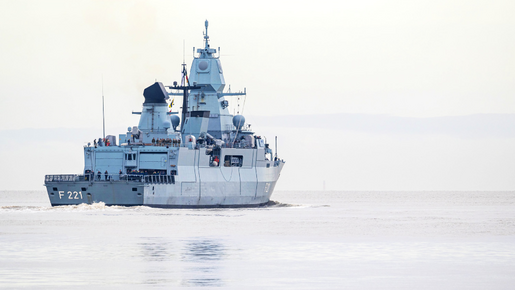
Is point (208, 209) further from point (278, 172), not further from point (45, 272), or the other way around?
point (45, 272)

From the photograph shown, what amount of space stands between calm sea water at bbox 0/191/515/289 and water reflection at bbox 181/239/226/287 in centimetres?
4

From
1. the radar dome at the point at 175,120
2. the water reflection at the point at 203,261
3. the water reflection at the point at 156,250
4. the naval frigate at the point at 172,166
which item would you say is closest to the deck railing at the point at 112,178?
the naval frigate at the point at 172,166

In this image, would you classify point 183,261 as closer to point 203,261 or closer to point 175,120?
point 203,261

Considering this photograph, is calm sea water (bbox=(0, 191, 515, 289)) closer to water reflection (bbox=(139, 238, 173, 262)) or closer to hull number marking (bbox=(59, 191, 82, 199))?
water reflection (bbox=(139, 238, 173, 262))

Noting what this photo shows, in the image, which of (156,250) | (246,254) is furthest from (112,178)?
(246,254)

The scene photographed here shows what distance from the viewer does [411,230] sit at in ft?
149

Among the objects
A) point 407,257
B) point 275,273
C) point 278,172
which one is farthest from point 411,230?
point 278,172

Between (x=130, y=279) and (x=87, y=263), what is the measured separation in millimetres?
4077

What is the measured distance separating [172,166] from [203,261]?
32.5 meters

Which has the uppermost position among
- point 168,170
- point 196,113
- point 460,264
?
point 196,113

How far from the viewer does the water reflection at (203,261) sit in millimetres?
24072

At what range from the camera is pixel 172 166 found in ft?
199

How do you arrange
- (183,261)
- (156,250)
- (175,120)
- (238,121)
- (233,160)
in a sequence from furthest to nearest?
(238,121)
(175,120)
(233,160)
(156,250)
(183,261)

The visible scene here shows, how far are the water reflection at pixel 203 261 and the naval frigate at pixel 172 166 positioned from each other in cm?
2266
